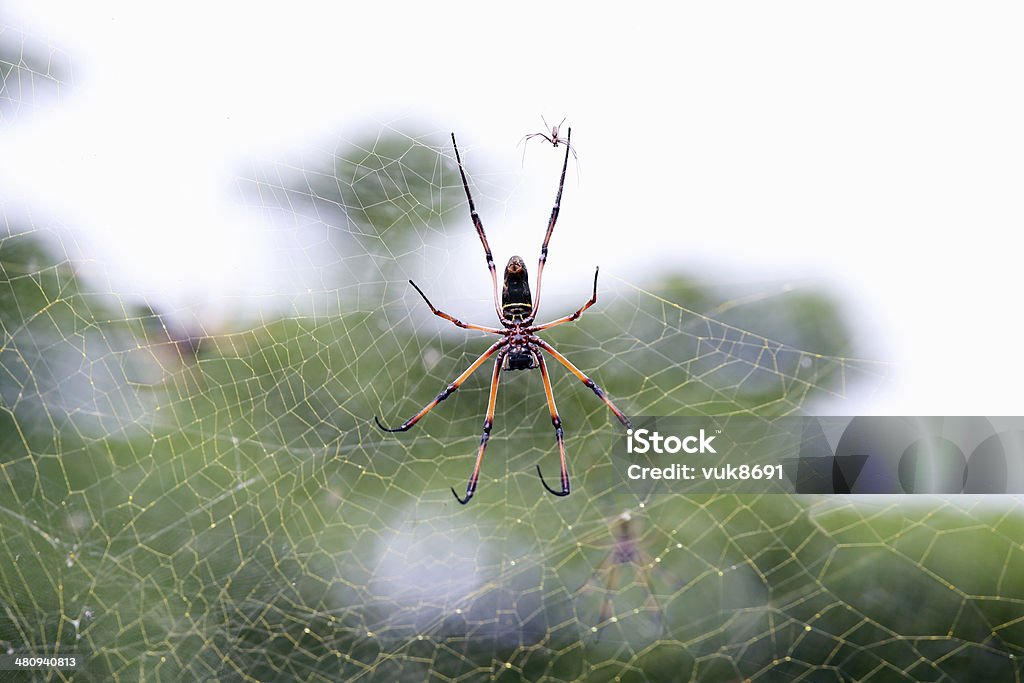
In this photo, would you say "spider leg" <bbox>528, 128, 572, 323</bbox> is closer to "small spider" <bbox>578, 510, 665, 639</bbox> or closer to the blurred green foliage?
the blurred green foliage

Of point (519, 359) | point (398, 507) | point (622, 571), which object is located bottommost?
point (622, 571)

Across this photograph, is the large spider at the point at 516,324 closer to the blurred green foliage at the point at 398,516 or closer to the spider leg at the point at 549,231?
the spider leg at the point at 549,231

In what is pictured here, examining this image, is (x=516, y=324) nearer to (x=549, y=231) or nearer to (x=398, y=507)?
(x=549, y=231)

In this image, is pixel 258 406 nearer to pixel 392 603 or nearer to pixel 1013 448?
pixel 392 603

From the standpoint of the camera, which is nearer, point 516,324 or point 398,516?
point 516,324

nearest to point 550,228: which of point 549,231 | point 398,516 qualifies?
point 549,231

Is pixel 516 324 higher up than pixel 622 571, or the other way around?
pixel 516 324

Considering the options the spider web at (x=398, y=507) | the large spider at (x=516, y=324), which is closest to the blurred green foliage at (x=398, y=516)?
the spider web at (x=398, y=507)
